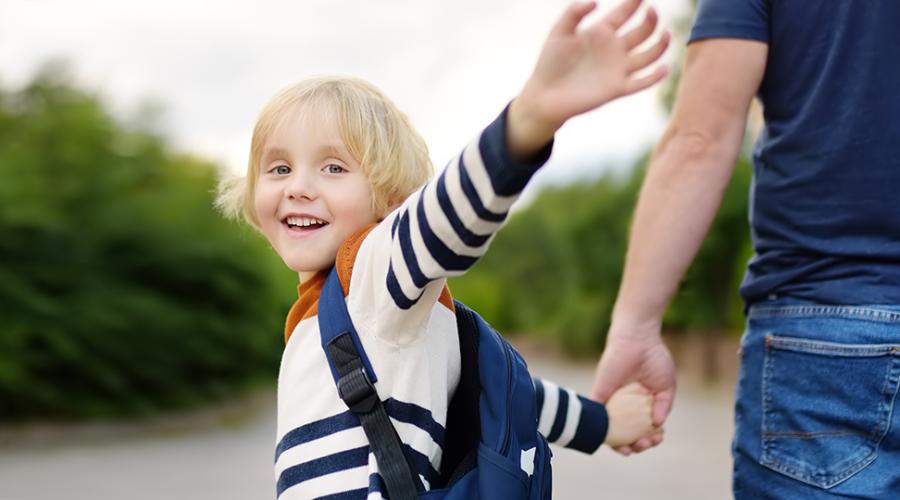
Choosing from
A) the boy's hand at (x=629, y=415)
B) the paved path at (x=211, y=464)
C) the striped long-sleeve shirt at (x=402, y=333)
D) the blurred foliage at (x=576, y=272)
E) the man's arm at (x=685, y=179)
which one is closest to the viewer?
the striped long-sleeve shirt at (x=402, y=333)

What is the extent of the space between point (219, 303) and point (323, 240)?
7791 mm

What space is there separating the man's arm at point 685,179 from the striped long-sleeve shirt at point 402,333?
51 cm

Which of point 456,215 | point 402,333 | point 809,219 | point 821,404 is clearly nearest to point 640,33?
point 456,215

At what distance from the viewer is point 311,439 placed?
5.01ft

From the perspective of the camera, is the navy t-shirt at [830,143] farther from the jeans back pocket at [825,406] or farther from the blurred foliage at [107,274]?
the blurred foliage at [107,274]

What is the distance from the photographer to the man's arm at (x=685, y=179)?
1825mm

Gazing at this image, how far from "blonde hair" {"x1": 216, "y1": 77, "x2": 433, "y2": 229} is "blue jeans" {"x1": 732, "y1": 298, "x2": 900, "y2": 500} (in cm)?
67

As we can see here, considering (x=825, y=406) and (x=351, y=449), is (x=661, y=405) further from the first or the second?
(x=351, y=449)

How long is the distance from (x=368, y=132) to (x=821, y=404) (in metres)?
0.85

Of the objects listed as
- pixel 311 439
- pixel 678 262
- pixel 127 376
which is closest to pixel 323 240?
pixel 311 439

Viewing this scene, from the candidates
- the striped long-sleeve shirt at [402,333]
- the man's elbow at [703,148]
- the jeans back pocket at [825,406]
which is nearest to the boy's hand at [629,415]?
the jeans back pocket at [825,406]

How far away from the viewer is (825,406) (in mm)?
1681

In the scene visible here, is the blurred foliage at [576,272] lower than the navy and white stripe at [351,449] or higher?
higher

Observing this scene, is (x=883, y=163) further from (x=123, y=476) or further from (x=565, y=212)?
(x=565, y=212)
